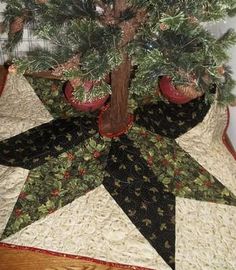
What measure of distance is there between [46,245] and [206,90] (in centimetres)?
63

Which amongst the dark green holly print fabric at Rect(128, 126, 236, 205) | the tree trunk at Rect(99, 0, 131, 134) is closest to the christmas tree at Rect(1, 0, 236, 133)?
the tree trunk at Rect(99, 0, 131, 134)

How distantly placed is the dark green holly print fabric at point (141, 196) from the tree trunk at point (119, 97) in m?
0.06

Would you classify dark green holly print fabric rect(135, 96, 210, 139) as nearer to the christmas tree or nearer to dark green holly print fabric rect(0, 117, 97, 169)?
dark green holly print fabric rect(0, 117, 97, 169)

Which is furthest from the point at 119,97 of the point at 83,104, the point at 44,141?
the point at 44,141

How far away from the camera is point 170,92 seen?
4.32ft

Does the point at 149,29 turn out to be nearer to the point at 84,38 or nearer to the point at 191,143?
the point at 84,38

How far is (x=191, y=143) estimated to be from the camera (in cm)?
128

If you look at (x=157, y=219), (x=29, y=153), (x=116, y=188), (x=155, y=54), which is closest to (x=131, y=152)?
(x=116, y=188)

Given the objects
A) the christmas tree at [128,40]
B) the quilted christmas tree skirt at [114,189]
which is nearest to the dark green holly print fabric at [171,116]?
the quilted christmas tree skirt at [114,189]

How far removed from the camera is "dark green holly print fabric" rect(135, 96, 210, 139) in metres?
1.28

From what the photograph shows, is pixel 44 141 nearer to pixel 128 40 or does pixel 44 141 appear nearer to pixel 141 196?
pixel 141 196

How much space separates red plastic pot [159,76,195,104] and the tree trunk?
0.21m

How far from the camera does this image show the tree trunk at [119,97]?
0.97 m

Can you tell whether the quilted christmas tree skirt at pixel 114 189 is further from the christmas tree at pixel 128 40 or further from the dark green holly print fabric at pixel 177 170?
the christmas tree at pixel 128 40
